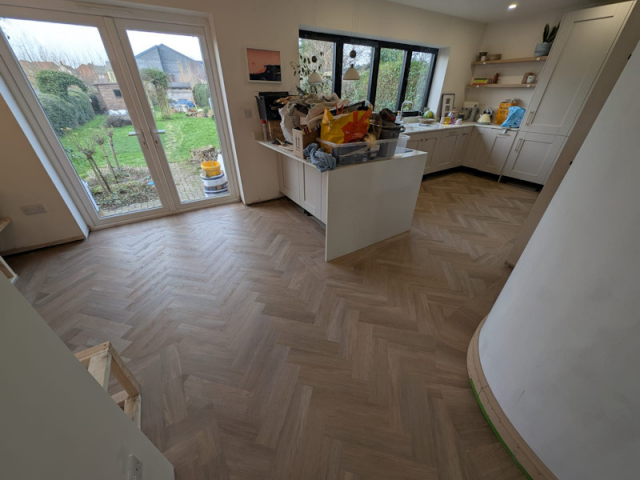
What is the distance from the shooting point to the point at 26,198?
8.04 ft

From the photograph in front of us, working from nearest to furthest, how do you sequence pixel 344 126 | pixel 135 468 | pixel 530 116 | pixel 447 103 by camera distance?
1. pixel 135 468
2. pixel 344 126
3. pixel 530 116
4. pixel 447 103

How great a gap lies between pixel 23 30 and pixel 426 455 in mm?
4388

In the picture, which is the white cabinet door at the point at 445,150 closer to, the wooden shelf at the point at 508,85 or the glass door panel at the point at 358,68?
the wooden shelf at the point at 508,85

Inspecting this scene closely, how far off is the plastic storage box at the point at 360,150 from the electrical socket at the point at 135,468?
2072 millimetres

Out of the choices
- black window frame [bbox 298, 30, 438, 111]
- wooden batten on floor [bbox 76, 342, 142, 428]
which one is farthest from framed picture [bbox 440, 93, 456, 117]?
wooden batten on floor [bbox 76, 342, 142, 428]

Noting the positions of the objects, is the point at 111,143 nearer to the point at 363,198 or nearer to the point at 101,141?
the point at 101,141

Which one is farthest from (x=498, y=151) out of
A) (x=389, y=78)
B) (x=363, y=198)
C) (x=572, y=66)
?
(x=363, y=198)

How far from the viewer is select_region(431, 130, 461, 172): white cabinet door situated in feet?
14.6

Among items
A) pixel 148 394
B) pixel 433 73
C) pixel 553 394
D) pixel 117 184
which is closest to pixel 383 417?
pixel 553 394

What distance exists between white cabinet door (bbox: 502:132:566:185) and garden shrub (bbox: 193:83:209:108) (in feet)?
16.1

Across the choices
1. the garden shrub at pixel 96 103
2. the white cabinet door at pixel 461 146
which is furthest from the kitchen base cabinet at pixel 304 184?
the white cabinet door at pixel 461 146

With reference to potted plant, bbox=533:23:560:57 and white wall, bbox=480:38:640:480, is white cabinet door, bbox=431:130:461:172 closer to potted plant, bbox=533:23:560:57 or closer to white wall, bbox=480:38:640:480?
potted plant, bbox=533:23:560:57

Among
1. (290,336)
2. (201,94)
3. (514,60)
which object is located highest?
(514,60)

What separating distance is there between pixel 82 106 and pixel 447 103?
5.62 metres
